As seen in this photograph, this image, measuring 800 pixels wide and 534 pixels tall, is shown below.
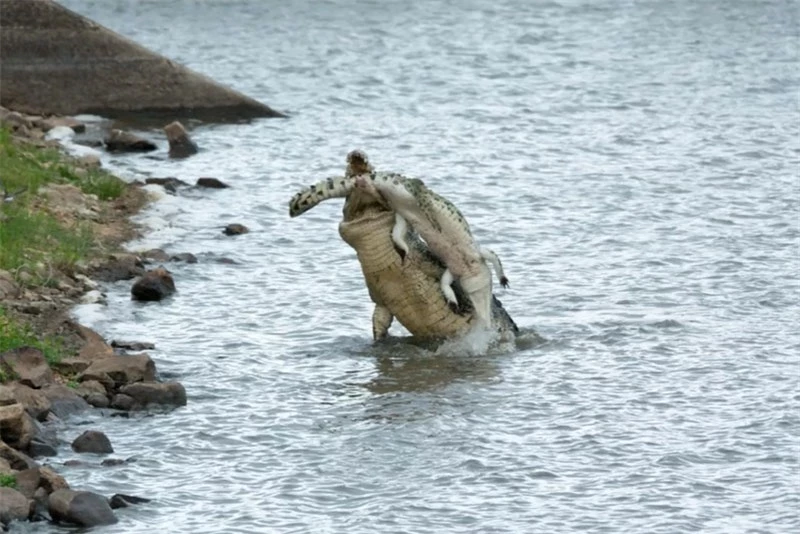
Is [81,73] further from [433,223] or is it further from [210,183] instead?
[433,223]

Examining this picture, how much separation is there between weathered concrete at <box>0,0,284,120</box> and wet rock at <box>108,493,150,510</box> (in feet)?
41.5

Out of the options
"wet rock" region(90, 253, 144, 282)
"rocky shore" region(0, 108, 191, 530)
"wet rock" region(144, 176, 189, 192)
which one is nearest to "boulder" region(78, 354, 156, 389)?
"rocky shore" region(0, 108, 191, 530)

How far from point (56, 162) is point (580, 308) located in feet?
20.3

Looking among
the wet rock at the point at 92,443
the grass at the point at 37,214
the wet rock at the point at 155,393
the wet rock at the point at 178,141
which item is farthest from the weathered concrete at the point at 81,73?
the wet rock at the point at 92,443

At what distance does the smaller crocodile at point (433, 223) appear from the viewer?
41.0ft

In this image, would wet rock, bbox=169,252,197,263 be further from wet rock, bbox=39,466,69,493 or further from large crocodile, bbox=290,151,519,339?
wet rock, bbox=39,466,69,493

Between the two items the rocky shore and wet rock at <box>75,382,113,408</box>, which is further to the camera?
wet rock at <box>75,382,113,408</box>

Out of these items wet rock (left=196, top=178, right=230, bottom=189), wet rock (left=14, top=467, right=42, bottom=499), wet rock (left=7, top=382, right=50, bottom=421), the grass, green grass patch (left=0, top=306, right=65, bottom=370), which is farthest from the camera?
wet rock (left=196, top=178, right=230, bottom=189)

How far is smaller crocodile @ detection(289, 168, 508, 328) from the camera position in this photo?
1250 centimetres

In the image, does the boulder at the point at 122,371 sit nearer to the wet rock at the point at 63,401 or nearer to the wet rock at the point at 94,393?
the wet rock at the point at 94,393

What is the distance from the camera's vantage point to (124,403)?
11.4 meters

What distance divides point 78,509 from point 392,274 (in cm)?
406

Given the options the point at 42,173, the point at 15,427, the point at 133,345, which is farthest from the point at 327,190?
the point at 42,173

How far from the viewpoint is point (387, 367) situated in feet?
41.9
